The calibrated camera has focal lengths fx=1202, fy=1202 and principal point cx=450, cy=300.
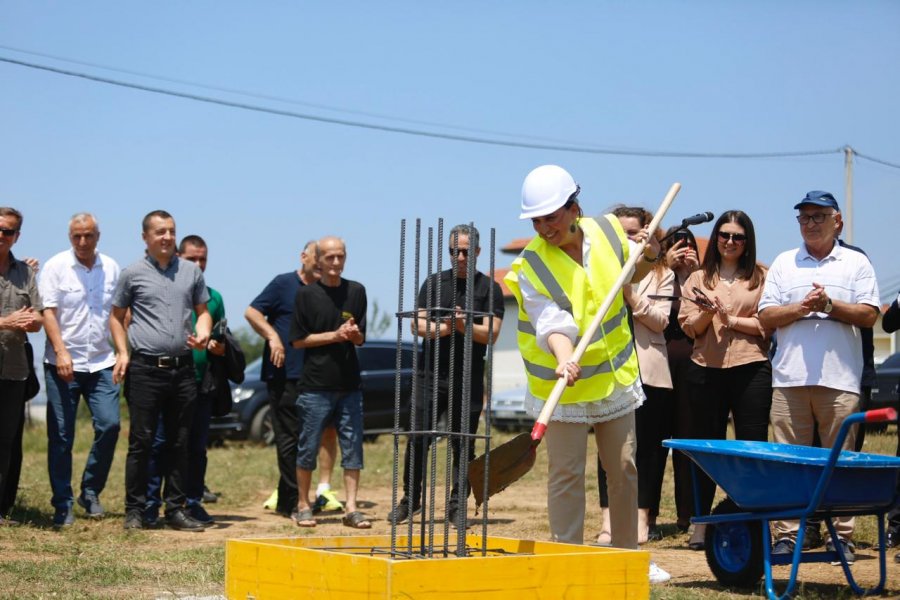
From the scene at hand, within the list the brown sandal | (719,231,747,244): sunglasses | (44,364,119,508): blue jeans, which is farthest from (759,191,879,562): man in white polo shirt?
(44,364,119,508): blue jeans

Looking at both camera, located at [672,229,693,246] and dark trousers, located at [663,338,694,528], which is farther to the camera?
dark trousers, located at [663,338,694,528]

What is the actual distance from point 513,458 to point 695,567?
5.95ft

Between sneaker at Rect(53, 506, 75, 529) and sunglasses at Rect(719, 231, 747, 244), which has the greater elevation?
sunglasses at Rect(719, 231, 747, 244)

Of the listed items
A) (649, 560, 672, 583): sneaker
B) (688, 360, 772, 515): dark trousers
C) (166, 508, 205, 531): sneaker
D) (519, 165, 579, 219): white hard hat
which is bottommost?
(166, 508, 205, 531): sneaker

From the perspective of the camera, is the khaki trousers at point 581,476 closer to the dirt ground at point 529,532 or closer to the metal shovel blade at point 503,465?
the metal shovel blade at point 503,465

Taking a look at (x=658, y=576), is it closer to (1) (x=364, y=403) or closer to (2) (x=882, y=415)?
(2) (x=882, y=415)

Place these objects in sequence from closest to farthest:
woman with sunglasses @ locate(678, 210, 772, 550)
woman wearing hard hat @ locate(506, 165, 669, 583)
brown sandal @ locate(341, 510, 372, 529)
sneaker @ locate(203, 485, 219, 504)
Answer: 1. woman wearing hard hat @ locate(506, 165, 669, 583)
2. woman with sunglasses @ locate(678, 210, 772, 550)
3. brown sandal @ locate(341, 510, 372, 529)
4. sneaker @ locate(203, 485, 219, 504)

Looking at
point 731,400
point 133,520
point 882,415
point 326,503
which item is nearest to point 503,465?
point 882,415

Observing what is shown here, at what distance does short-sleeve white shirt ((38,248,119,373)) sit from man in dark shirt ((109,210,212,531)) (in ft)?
0.90

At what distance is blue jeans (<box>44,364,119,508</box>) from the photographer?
29.9 ft

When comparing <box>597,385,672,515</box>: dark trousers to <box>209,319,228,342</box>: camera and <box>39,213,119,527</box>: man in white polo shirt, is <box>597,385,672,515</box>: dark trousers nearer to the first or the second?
<box>209,319,228,342</box>: camera

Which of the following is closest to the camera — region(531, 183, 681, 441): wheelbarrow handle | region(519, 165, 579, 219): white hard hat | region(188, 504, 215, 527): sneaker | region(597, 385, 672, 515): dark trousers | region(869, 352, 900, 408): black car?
region(531, 183, 681, 441): wheelbarrow handle

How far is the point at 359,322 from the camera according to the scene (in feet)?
32.2

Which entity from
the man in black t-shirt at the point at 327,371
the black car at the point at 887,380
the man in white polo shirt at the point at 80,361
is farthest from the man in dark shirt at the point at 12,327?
the black car at the point at 887,380
